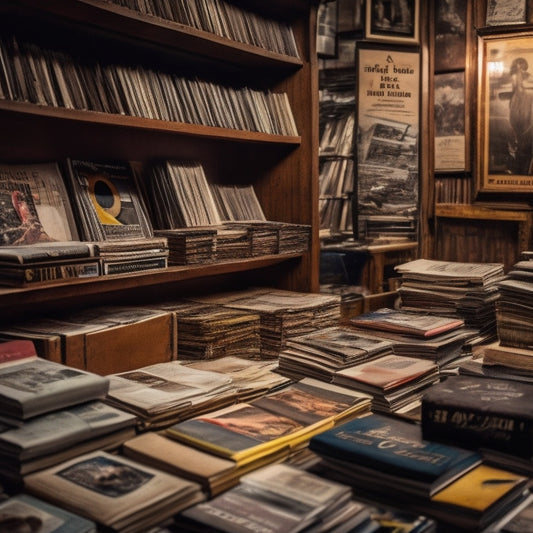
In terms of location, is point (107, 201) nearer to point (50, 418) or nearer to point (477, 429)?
point (50, 418)

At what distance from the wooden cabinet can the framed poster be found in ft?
4.46

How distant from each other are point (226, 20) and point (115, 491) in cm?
172

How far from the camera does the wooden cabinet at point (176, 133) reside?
6.54 feet

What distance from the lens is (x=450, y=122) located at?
436 centimetres

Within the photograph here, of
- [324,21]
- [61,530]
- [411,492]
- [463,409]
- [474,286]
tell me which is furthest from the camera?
[324,21]

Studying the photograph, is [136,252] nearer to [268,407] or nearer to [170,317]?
[170,317]

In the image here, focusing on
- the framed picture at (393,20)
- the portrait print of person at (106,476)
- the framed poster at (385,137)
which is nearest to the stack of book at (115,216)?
the portrait print of person at (106,476)

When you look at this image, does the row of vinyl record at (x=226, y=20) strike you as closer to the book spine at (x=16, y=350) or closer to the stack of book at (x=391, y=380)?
the book spine at (x=16, y=350)

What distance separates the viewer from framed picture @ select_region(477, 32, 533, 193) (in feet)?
13.4

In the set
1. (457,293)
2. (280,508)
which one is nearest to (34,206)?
(280,508)

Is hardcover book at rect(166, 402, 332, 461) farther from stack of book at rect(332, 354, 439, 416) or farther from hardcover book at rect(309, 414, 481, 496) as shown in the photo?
stack of book at rect(332, 354, 439, 416)

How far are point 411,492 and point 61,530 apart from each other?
62 cm

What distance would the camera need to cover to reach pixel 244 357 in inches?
92.4

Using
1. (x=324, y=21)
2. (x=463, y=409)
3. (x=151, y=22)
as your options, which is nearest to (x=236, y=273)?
(x=151, y=22)
